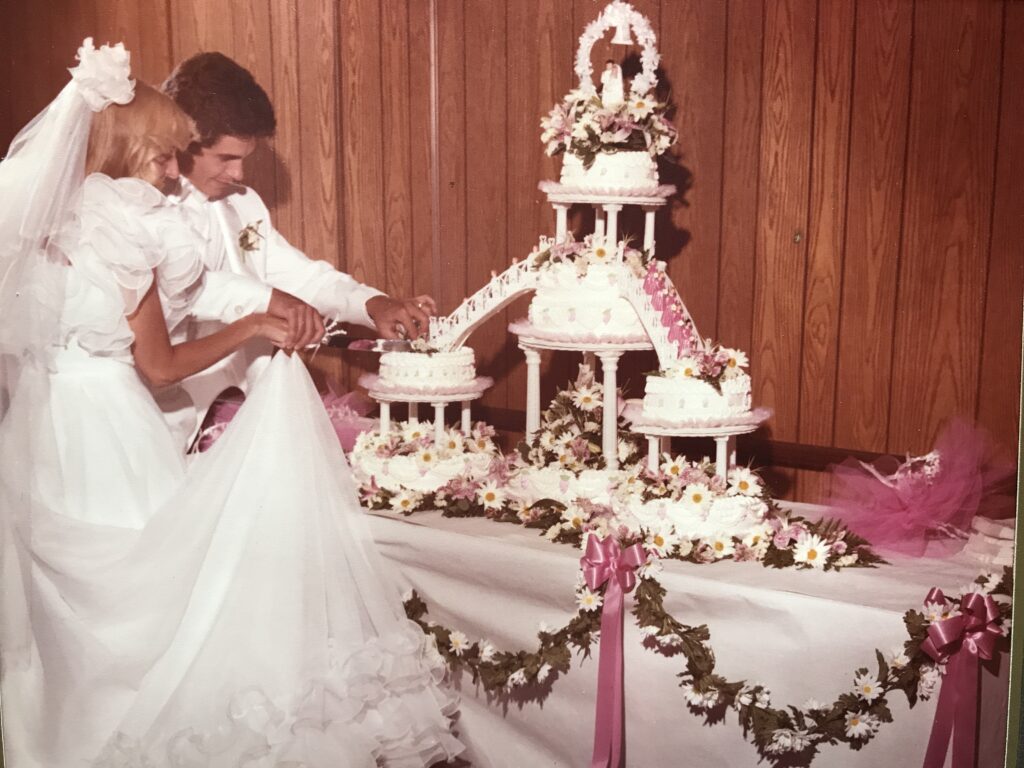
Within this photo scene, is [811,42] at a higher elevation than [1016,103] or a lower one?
higher

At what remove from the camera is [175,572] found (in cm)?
228

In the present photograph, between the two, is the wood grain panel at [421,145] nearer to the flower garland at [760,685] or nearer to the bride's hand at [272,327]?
the bride's hand at [272,327]

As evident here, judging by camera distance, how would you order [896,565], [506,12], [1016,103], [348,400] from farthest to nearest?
[348,400] → [506,12] → [896,565] → [1016,103]

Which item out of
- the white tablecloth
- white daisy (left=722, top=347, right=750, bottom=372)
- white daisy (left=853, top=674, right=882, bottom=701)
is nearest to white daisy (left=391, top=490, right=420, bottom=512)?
the white tablecloth

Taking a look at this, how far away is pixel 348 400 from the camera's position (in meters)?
2.56

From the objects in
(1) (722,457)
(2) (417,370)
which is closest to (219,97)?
(2) (417,370)

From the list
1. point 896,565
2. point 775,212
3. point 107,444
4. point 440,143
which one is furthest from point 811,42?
point 107,444

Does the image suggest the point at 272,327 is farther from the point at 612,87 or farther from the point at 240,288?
the point at 612,87

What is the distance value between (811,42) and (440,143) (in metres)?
0.82

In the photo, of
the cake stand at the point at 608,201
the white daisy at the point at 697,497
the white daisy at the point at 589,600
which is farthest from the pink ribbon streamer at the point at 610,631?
the cake stand at the point at 608,201

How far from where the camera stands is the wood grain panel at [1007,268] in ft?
6.78

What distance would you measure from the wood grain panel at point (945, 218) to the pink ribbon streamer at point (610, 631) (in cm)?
65

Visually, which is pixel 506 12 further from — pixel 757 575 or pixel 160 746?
pixel 160 746

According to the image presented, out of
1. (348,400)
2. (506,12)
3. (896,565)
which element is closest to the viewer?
(896,565)
